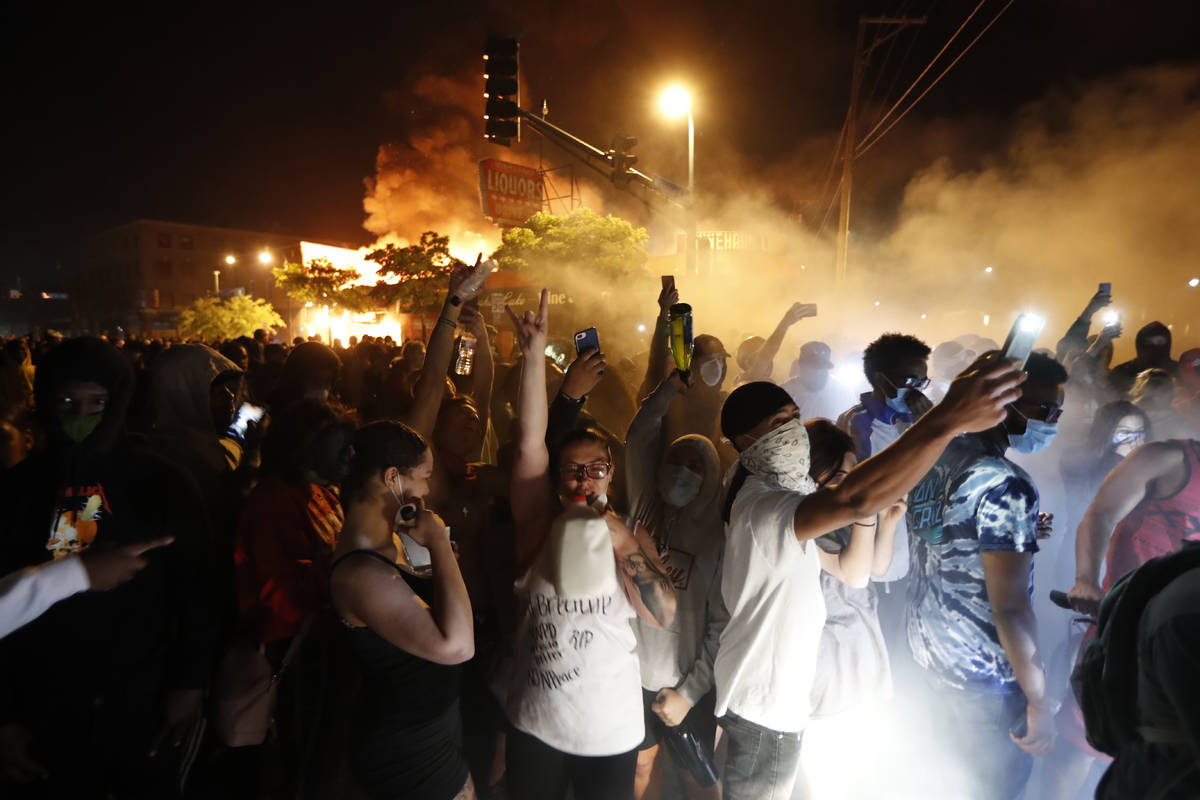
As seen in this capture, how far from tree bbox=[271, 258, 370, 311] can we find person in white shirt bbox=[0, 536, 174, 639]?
37.6m

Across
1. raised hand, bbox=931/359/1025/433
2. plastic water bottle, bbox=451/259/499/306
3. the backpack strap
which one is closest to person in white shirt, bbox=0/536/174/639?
plastic water bottle, bbox=451/259/499/306

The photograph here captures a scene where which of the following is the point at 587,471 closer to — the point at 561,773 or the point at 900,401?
the point at 561,773

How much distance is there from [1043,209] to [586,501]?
13.7 meters

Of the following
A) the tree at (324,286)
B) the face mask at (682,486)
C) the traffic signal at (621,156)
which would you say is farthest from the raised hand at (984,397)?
the tree at (324,286)

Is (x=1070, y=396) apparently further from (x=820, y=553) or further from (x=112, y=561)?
(x=112, y=561)

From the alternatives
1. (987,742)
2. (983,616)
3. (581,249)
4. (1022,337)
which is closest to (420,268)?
(581,249)

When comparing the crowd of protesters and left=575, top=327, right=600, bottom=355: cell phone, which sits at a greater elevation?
left=575, top=327, right=600, bottom=355: cell phone

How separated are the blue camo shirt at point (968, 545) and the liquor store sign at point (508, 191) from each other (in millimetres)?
30215

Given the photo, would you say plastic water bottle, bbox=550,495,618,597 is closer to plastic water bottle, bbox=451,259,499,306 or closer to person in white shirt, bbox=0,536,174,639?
person in white shirt, bbox=0,536,174,639

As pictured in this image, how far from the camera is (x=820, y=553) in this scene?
2.45 meters

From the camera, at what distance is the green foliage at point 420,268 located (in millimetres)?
30812

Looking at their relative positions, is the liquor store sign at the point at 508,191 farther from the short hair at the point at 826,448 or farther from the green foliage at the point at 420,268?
the short hair at the point at 826,448

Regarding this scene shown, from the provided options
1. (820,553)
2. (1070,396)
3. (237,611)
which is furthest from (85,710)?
(1070,396)

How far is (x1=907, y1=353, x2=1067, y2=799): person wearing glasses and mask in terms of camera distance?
2.25 meters
